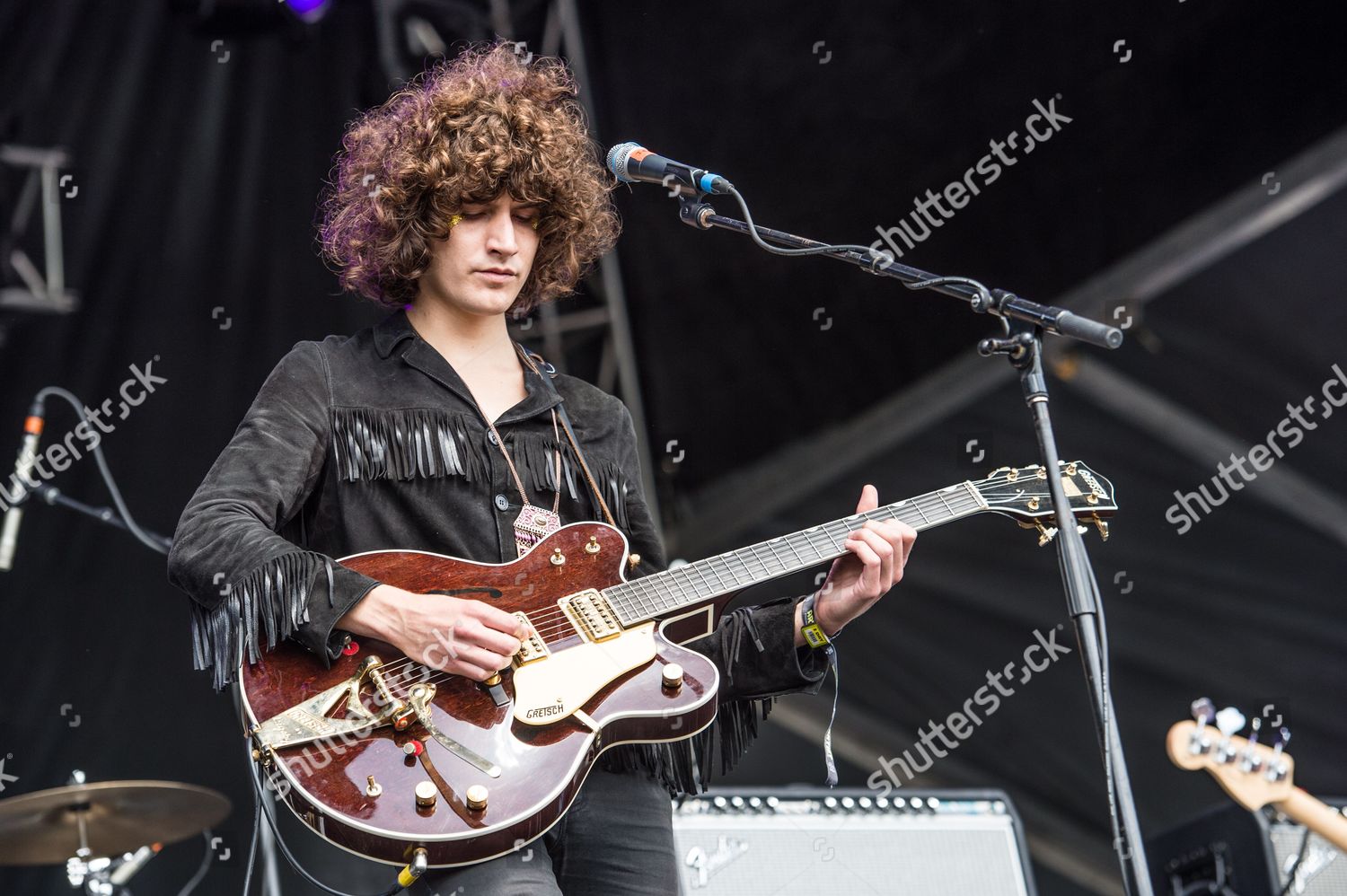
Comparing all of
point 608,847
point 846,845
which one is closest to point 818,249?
point 608,847

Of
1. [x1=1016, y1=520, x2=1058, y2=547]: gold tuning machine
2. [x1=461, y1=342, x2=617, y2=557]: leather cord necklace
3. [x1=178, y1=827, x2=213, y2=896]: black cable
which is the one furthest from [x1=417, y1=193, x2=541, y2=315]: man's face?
[x1=178, y1=827, x2=213, y2=896]: black cable

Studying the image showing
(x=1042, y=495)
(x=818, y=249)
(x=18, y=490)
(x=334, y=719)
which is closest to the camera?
(x=334, y=719)

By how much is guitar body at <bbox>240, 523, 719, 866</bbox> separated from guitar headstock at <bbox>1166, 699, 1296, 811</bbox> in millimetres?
2571

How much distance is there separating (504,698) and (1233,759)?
120 inches

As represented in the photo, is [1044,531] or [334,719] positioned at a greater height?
[1044,531]

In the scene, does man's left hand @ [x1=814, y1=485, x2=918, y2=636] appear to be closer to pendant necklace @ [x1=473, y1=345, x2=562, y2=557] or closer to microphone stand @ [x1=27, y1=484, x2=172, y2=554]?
pendant necklace @ [x1=473, y1=345, x2=562, y2=557]

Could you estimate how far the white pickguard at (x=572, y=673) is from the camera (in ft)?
7.00

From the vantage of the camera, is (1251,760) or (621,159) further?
(1251,760)

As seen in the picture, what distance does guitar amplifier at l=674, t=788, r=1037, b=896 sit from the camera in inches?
141

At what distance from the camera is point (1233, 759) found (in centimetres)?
418

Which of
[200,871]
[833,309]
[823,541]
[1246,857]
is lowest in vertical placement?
[200,871]

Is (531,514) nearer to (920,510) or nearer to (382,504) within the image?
(382,504)

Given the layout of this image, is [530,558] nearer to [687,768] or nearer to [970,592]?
[687,768]

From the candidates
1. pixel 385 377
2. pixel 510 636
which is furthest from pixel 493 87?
pixel 510 636
